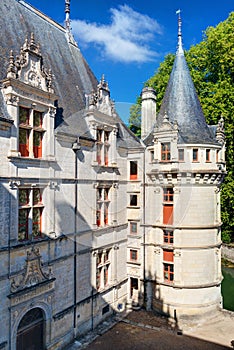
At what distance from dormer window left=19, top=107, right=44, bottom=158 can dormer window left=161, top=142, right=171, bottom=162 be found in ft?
19.3

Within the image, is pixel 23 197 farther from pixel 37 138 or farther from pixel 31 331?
pixel 31 331

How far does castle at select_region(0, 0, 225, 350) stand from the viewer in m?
9.12

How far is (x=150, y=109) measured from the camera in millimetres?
16219

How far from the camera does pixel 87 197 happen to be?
473 inches

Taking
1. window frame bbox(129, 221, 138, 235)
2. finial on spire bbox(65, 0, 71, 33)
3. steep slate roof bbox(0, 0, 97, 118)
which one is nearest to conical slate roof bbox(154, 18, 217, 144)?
steep slate roof bbox(0, 0, 97, 118)

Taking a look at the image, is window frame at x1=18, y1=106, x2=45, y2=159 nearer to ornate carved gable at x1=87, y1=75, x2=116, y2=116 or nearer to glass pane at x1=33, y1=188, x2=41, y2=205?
glass pane at x1=33, y1=188, x2=41, y2=205

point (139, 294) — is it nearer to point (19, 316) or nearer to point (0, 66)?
point (19, 316)

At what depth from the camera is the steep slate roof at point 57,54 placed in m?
11.0

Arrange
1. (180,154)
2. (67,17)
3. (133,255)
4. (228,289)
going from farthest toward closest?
1. (228,289)
2. (67,17)
3. (133,255)
4. (180,154)

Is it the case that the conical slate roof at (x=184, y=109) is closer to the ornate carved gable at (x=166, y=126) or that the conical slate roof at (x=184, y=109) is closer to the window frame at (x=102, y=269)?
the ornate carved gable at (x=166, y=126)

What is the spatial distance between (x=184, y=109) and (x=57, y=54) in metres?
6.46

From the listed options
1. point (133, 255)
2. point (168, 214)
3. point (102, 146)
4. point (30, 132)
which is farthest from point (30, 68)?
point (133, 255)

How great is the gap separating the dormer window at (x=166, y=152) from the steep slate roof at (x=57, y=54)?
1529 millimetres

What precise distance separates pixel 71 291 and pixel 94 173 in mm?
4698
